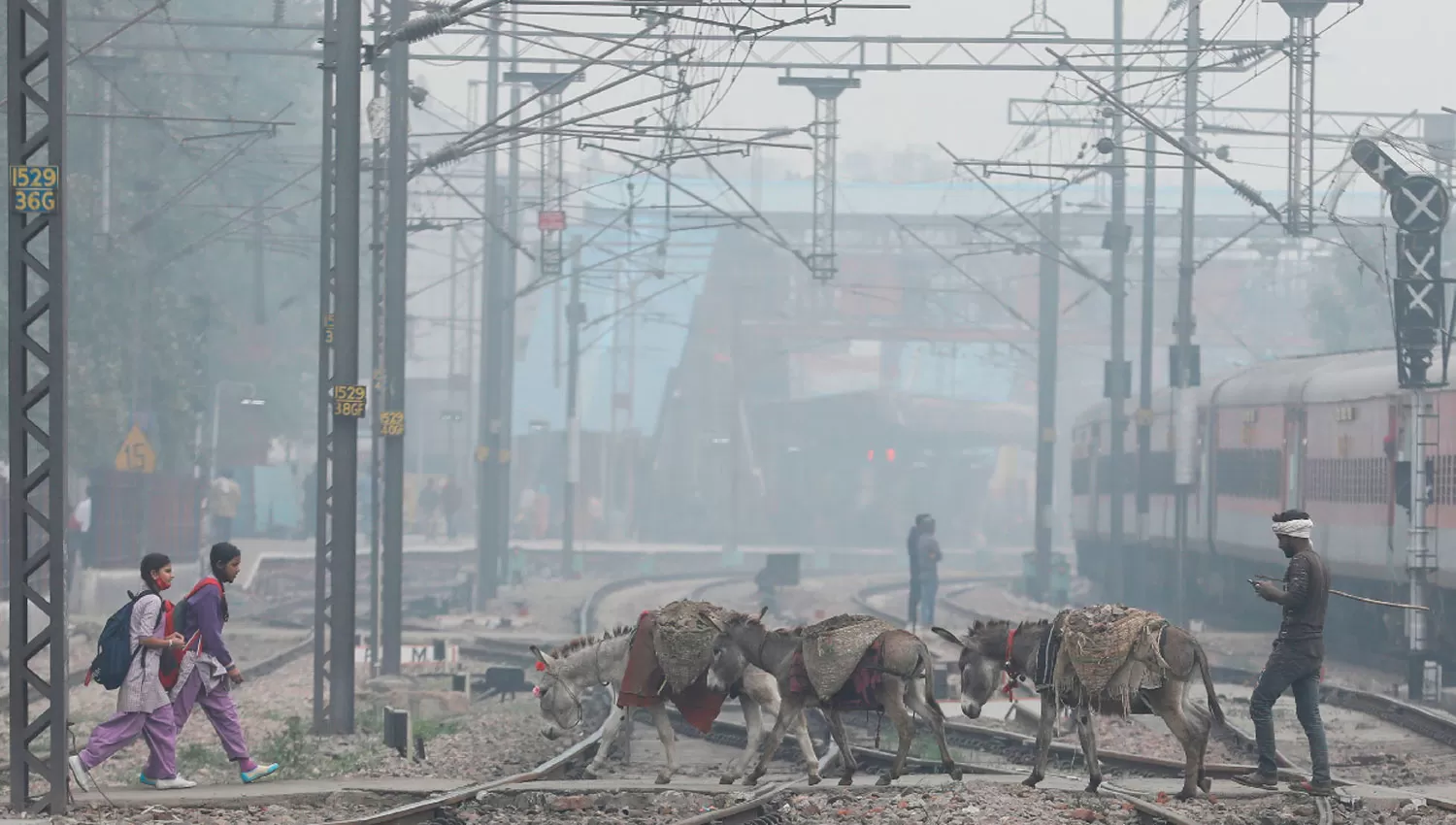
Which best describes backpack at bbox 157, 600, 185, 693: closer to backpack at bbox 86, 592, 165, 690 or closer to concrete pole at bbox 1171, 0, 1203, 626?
backpack at bbox 86, 592, 165, 690

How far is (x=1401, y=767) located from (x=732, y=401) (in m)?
44.1

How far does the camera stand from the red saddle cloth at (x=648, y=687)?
1301 centimetres

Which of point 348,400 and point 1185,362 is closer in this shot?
point 348,400

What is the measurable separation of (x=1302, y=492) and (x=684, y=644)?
1687cm

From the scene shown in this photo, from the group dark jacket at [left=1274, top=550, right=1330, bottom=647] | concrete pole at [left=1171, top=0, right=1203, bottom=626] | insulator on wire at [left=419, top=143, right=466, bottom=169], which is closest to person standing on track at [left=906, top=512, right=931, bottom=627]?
concrete pole at [left=1171, top=0, right=1203, bottom=626]

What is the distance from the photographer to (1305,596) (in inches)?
454

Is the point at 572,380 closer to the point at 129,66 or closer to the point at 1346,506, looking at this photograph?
the point at 129,66

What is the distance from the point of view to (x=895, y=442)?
61.3 meters

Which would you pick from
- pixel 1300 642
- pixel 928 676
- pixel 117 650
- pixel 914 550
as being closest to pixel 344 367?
pixel 117 650

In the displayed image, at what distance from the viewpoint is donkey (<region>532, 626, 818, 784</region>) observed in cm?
1277

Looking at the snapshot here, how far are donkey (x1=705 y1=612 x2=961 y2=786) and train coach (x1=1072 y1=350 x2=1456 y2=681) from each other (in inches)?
435

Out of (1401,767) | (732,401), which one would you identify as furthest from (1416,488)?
(732,401)

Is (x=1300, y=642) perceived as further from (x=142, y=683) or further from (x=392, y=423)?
(x=392, y=423)

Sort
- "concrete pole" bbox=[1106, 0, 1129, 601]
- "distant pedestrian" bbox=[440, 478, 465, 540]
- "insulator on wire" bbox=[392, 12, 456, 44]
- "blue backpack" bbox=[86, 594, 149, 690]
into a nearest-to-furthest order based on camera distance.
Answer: "blue backpack" bbox=[86, 594, 149, 690] → "insulator on wire" bbox=[392, 12, 456, 44] → "concrete pole" bbox=[1106, 0, 1129, 601] → "distant pedestrian" bbox=[440, 478, 465, 540]
